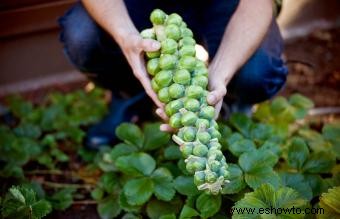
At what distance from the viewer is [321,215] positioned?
3.60 ft

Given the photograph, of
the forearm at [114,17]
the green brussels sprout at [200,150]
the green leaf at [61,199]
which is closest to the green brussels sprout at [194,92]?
the green brussels sprout at [200,150]

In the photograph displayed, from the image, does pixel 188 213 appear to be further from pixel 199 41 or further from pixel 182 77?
pixel 199 41

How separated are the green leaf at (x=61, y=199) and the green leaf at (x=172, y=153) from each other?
32 cm

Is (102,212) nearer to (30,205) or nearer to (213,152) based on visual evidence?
(30,205)

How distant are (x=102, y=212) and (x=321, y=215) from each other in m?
0.62

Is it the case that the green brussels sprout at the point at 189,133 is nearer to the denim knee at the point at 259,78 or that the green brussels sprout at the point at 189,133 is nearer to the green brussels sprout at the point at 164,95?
the green brussels sprout at the point at 164,95

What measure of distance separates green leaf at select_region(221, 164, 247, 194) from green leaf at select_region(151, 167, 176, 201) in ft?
0.50

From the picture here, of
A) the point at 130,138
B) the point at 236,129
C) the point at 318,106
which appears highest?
the point at 130,138

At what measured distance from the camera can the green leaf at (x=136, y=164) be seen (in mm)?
1332

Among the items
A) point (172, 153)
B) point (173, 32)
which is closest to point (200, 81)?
point (173, 32)

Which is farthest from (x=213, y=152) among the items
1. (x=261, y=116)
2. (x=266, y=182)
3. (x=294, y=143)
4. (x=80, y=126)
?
(x=80, y=126)

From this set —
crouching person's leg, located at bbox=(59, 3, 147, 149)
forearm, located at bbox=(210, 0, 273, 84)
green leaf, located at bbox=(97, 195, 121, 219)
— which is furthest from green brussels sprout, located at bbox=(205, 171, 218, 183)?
crouching person's leg, located at bbox=(59, 3, 147, 149)

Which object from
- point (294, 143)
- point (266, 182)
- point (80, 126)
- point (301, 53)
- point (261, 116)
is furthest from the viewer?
point (301, 53)

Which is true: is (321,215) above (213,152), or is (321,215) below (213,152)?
below
